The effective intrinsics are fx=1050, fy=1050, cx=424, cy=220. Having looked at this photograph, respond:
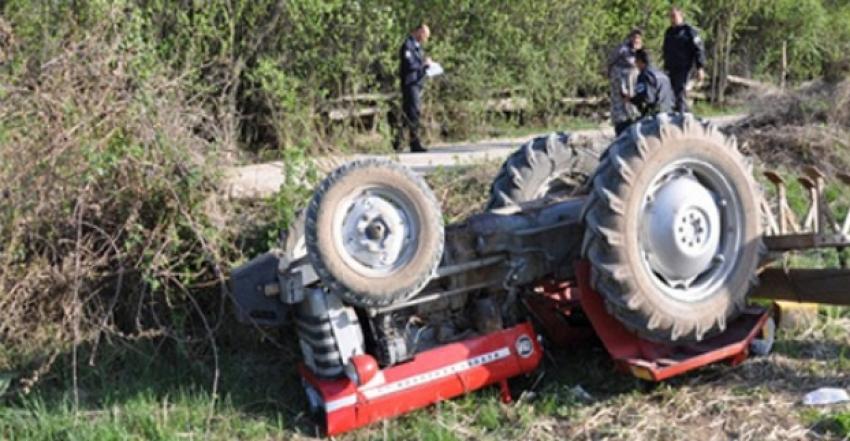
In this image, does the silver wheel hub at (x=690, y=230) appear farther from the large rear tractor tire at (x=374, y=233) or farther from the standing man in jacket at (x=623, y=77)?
the standing man in jacket at (x=623, y=77)

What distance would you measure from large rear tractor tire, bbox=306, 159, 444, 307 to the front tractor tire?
89 centimetres

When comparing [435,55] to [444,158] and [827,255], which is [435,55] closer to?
[444,158]

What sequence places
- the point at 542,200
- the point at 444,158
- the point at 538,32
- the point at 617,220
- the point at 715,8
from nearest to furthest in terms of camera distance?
the point at 617,220 → the point at 542,200 → the point at 444,158 → the point at 538,32 → the point at 715,8

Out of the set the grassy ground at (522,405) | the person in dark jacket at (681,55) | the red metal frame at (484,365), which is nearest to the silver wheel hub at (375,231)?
the red metal frame at (484,365)

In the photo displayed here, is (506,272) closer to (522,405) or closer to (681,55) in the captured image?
(522,405)

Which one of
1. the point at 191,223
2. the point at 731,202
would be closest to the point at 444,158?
the point at 191,223

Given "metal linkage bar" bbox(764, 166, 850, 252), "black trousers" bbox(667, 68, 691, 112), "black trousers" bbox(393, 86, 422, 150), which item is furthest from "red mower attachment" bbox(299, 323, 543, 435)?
"black trousers" bbox(393, 86, 422, 150)

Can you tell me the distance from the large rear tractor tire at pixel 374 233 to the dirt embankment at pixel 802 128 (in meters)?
6.58

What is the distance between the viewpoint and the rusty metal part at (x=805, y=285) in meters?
5.98

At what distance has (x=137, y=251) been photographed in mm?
6871

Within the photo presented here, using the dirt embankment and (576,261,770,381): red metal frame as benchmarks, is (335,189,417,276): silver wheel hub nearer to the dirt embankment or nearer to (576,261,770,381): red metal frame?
(576,261,770,381): red metal frame

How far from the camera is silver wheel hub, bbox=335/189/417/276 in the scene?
17.0ft

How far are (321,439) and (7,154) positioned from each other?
9.17ft

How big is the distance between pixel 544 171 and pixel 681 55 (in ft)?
21.8
